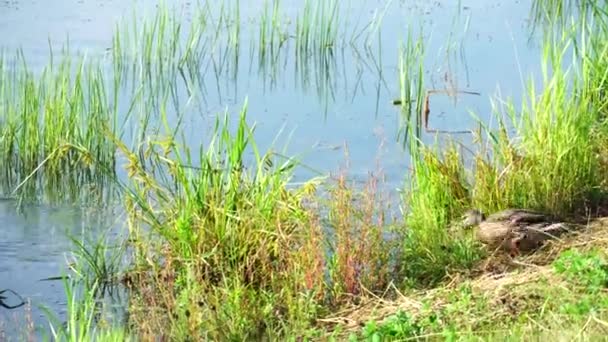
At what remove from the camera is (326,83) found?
31.2 ft

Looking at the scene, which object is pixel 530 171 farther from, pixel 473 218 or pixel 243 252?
pixel 243 252

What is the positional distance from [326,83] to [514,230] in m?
4.27

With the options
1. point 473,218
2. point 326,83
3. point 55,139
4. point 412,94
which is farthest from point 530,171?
point 326,83

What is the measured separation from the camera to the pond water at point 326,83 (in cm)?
618

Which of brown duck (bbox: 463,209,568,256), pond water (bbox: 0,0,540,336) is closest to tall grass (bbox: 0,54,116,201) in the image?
pond water (bbox: 0,0,540,336)

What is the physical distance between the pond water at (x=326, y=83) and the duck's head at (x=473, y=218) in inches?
22.1

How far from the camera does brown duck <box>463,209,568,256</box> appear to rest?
17.7 feet

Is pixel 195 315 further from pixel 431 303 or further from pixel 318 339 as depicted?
pixel 431 303

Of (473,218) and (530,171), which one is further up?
(530,171)

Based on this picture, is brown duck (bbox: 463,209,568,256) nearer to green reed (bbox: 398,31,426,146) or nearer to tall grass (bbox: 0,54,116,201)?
green reed (bbox: 398,31,426,146)

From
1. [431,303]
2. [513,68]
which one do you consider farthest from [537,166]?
[513,68]

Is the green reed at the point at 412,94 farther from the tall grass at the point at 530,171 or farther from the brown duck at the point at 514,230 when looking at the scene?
the brown duck at the point at 514,230

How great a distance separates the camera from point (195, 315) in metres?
4.65

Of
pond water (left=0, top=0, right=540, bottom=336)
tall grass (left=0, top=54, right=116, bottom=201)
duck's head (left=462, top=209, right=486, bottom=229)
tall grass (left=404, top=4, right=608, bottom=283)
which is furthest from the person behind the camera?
tall grass (left=0, top=54, right=116, bottom=201)
